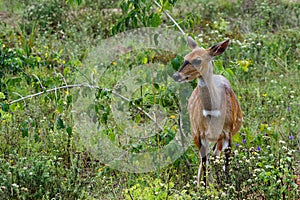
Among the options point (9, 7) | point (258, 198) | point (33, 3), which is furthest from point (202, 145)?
point (9, 7)

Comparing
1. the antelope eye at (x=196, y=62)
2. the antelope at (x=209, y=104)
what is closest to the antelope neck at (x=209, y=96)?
the antelope at (x=209, y=104)

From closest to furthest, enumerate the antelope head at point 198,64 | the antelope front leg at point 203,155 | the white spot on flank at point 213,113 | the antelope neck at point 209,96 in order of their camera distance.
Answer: the antelope head at point 198,64, the antelope neck at point 209,96, the white spot on flank at point 213,113, the antelope front leg at point 203,155

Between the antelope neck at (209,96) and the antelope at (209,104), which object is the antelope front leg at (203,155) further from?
the antelope neck at (209,96)

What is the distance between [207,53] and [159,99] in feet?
3.04

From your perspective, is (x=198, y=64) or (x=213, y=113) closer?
(x=198, y=64)

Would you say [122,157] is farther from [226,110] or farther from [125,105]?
[226,110]

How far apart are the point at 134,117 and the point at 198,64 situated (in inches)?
73.6

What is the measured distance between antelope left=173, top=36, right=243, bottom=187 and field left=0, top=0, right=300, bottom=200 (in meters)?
0.17

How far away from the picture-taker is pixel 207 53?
13.5ft

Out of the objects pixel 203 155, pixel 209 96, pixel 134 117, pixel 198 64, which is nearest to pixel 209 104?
pixel 209 96

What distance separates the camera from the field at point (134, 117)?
460 centimetres

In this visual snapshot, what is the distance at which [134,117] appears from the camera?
19.1 ft

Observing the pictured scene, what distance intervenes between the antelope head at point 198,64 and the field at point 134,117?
1.52ft

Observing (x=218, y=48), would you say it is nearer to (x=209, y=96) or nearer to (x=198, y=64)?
(x=198, y=64)
